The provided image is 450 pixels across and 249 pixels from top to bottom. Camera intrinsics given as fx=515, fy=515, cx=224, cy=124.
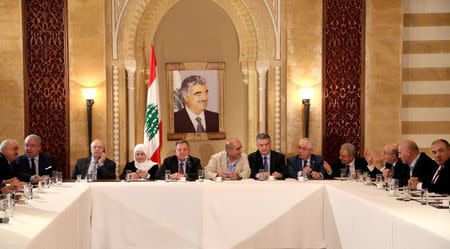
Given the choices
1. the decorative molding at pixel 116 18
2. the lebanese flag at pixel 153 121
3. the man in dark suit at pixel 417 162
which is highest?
the decorative molding at pixel 116 18

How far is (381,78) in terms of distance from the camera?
749 cm

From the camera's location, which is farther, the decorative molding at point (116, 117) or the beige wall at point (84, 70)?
the decorative molding at point (116, 117)

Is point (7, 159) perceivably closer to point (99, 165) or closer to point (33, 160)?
point (33, 160)

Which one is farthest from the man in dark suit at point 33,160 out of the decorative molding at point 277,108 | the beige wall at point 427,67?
the beige wall at point 427,67

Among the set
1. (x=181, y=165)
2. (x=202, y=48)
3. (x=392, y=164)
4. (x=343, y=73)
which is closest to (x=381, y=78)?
(x=343, y=73)

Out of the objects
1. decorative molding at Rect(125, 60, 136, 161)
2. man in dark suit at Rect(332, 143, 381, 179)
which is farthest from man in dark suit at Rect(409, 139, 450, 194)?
decorative molding at Rect(125, 60, 136, 161)

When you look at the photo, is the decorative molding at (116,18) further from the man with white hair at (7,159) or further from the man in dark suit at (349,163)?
the man in dark suit at (349,163)

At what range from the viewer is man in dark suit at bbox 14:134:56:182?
6.31 metres

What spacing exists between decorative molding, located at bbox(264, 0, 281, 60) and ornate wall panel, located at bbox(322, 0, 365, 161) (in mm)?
666

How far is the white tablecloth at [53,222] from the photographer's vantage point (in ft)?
10.0

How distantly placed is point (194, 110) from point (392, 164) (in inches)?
121

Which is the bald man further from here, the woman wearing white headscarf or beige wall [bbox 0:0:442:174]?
beige wall [bbox 0:0:442:174]

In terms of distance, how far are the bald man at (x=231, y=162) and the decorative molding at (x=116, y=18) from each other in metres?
2.43

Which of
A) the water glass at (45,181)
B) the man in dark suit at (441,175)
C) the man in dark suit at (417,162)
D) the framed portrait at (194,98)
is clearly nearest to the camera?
the man in dark suit at (441,175)
